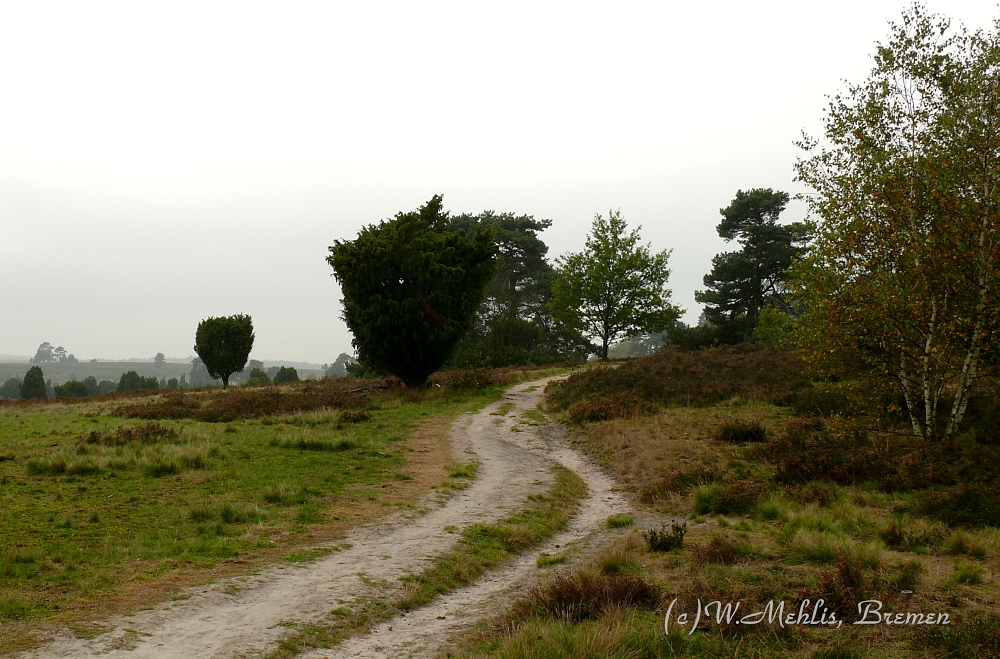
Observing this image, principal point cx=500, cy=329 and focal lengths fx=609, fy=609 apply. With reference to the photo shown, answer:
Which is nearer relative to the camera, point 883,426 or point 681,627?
point 681,627

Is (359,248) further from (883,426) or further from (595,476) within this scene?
(883,426)

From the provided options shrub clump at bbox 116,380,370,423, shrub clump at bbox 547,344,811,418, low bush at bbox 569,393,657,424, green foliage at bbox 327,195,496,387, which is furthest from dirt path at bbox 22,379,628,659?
green foliage at bbox 327,195,496,387

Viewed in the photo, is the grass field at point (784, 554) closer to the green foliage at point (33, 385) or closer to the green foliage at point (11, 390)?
the green foliage at point (33, 385)

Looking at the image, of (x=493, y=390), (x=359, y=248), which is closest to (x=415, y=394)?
(x=493, y=390)

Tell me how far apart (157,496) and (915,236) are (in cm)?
1923

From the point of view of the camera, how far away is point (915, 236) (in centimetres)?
1557

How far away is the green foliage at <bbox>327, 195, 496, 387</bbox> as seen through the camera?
107ft

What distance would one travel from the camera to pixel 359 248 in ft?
112

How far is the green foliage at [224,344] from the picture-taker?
175 feet

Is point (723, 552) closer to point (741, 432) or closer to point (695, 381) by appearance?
point (741, 432)

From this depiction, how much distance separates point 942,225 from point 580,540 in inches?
476

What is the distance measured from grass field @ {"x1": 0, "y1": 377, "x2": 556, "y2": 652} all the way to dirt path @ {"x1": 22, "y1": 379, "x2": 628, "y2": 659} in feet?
2.03

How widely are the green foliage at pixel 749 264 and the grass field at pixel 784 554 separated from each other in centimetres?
3937

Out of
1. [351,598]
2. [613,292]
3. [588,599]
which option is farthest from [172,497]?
[613,292]
